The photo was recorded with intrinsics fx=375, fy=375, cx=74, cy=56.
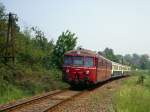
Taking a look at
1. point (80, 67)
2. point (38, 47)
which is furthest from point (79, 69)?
point (38, 47)

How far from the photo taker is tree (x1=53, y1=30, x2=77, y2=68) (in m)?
40.7

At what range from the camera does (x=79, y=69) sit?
26203mm

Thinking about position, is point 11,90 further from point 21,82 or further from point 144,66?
point 144,66

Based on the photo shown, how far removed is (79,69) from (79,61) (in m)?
0.61

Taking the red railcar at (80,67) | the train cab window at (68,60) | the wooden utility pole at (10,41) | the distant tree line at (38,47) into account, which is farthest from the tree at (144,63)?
the train cab window at (68,60)

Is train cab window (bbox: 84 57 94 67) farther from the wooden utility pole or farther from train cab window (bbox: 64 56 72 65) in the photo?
the wooden utility pole

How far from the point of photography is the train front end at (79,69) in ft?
85.9

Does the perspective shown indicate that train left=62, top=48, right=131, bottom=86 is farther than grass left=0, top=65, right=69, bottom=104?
Yes

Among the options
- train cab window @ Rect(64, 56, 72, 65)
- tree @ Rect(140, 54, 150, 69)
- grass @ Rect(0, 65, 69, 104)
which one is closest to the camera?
grass @ Rect(0, 65, 69, 104)

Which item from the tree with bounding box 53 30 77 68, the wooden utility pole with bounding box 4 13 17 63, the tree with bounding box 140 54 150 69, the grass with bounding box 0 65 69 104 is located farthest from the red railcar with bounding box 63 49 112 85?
the tree with bounding box 140 54 150 69

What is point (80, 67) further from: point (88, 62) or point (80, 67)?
point (88, 62)

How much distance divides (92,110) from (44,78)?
14.1 metres

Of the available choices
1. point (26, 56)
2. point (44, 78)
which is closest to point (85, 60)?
point (44, 78)

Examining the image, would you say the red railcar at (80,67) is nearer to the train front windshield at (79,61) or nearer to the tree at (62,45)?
the train front windshield at (79,61)
